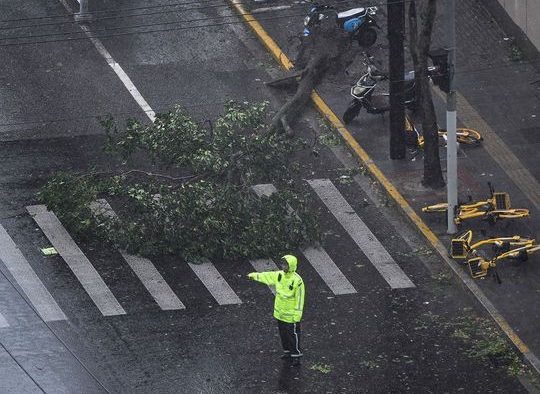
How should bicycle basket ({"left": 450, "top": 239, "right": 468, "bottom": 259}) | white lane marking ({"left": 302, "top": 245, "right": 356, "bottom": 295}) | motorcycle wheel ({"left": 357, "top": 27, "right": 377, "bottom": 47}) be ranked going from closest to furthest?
white lane marking ({"left": 302, "top": 245, "right": 356, "bottom": 295}) < bicycle basket ({"left": 450, "top": 239, "right": 468, "bottom": 259}) < motorcycle wheel ({"left": 357, "top": 27, "right": 377, "bottom": 47})

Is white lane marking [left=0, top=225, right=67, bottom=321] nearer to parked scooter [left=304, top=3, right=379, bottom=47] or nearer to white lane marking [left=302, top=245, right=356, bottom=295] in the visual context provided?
white lane marking [left=302, top=245, right=356, bottom=295]

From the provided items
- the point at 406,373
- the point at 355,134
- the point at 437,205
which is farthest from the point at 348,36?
the point at 406,373

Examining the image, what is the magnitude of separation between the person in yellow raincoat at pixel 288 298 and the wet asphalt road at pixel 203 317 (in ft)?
1.58

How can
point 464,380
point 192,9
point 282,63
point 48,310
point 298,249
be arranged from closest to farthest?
point 464,380
point 48,310
point 298,249
point 282,63
point 192,9

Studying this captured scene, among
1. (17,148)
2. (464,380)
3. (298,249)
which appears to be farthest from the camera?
(17,148)

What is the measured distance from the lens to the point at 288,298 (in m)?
18.8

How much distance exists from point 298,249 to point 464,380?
4.46 meters

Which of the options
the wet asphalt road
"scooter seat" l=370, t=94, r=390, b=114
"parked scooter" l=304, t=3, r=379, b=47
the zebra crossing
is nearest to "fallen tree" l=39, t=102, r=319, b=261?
the zebra crossing

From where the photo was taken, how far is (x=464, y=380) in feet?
61.4

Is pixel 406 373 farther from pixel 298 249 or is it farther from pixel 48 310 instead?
pixel 48 310

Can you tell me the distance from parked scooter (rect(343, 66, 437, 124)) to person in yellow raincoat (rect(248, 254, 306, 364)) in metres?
7.63

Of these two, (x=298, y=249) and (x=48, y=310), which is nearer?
(x=48, y=310)

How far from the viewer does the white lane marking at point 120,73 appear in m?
26.7

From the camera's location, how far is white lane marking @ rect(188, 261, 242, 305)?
2080 cm
